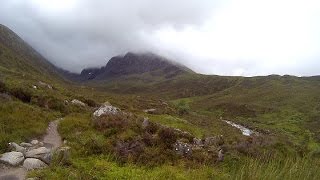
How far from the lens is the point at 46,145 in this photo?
20672 mm

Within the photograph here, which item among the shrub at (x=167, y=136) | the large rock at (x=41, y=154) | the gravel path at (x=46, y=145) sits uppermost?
the shrub at (x=167, y=136)

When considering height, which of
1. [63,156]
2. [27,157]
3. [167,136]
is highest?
[167,136]

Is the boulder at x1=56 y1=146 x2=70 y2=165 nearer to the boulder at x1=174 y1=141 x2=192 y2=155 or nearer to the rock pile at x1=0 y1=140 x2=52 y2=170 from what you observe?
the rock pile at x1=0 y1=140 x2=52 y2=170

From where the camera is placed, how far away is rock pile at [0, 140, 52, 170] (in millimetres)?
16656

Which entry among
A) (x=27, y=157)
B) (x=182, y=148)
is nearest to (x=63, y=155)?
(x=27, y=157)

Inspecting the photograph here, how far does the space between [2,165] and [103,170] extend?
3.85 meters

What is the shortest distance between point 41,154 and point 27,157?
0.57 meters

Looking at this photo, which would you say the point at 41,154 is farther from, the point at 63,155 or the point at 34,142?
the point at 34,142

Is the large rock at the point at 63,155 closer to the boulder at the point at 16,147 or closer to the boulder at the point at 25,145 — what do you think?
the boulder at the point at 16,147

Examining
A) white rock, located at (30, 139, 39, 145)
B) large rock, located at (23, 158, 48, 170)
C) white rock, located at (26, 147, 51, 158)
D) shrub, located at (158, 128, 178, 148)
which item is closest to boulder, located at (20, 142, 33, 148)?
white rock, located at (30, 139, 39, 145)

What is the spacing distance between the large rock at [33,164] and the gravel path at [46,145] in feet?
0.75

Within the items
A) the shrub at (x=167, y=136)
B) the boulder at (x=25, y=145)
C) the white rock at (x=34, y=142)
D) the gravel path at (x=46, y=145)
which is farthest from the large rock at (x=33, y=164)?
the shrub at (x=167, y=136)

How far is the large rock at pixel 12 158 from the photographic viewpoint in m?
16.7

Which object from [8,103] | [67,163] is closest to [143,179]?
[67,163]
